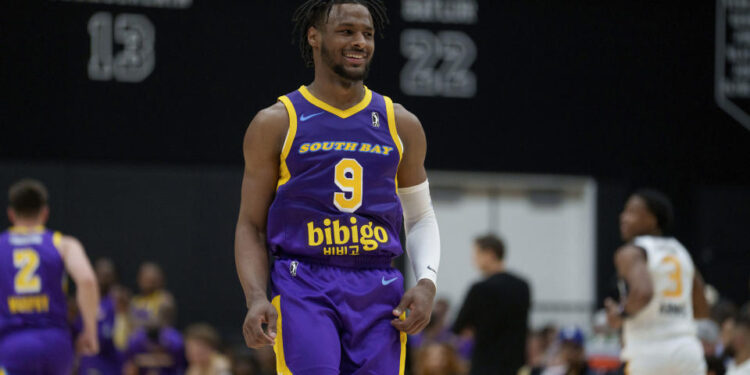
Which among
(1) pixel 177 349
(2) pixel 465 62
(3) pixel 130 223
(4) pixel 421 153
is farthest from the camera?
(3) pixel 130 223

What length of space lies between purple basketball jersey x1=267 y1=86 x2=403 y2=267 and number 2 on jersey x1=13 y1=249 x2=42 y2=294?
10.7 feet

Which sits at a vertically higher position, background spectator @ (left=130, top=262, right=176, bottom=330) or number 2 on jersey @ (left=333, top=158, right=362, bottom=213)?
number 2 on jersey @ (left=333, top=158, right=362, bottom=213)

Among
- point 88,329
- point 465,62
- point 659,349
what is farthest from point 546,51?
point 88,329

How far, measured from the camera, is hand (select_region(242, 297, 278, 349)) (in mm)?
3289

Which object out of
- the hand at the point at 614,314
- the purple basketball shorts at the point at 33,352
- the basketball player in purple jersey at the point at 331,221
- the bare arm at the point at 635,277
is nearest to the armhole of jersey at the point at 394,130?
the basketball player in purple jersey at the point at 331,221

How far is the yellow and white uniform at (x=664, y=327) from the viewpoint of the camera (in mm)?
5906

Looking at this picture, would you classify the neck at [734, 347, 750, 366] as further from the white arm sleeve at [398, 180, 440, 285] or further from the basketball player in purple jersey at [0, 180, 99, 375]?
the basketball player in purple jersey at [0, 180, 99, 375]

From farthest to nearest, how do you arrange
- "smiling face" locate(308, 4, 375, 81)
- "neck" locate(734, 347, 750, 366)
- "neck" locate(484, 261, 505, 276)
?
1. "neck" locate(484, 261, 505, 276)
2. "neck" locate(734, 347, 750, 366)
3. "smiling face" locate(308, 4, 375, 81)

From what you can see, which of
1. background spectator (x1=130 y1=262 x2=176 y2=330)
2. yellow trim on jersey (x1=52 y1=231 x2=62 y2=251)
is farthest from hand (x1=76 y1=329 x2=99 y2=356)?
background spectator (x1=130 y1=262 x2=176 y2=330)

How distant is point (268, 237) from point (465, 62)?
6093mm

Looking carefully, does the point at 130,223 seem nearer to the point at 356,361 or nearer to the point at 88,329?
the point at 88,329

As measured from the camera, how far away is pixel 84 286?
21.1 feet

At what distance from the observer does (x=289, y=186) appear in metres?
3.48

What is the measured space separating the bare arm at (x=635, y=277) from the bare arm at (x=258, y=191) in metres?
2.87
